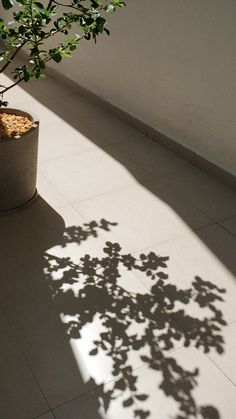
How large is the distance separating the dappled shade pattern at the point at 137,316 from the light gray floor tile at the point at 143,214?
16 centimetres

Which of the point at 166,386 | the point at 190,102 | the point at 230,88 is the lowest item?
the point at 166,386

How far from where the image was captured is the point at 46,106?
14.2 feet

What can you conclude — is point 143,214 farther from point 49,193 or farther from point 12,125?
point 12,125

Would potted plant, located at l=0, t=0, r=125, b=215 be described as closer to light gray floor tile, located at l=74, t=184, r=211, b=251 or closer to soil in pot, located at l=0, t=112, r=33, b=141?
soil in pot, located at l=0, t=112, r=33, b=141

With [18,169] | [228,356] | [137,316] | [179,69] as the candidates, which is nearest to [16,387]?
[137,316]

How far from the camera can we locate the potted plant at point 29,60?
2.11 meters

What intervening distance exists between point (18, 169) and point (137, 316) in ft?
3.81

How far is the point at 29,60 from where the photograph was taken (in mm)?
2342

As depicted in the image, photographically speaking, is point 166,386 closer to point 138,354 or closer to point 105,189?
point 138,354

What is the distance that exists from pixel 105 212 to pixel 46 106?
197 cm

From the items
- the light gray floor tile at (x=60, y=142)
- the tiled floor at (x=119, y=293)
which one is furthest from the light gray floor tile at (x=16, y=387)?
the light gray floor tile at (x=60, y=142)

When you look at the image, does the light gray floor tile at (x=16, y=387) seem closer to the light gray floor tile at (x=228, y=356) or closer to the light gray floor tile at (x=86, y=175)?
the light gray floor tile at (x=228, y=356)

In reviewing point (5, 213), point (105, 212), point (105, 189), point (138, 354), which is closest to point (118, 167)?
point (105, 189)

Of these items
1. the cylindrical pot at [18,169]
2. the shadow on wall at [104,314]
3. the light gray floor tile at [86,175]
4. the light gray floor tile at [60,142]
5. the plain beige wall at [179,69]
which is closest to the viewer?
the shadow on wall at [104,314]
